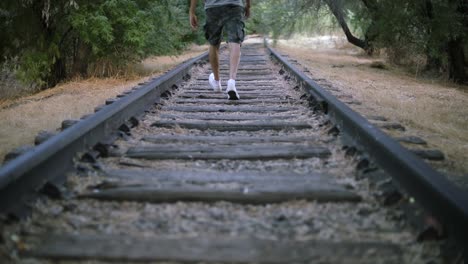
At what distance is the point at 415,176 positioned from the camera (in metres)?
1.97

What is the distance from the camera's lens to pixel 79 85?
7102mm

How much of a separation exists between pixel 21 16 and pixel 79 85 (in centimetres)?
140

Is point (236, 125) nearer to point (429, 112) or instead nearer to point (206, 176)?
point (206, 176)

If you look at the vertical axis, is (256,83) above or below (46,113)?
above

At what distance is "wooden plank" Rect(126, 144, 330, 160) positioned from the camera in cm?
280

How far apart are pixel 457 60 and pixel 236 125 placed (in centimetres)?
677

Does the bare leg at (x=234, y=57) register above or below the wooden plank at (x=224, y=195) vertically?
above

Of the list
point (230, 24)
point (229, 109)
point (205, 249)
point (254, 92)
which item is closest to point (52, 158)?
point (205, 249)

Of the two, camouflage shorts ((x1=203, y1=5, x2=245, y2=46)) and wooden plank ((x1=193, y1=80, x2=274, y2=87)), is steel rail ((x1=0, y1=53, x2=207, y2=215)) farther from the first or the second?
wooden plank ((x1=193, y1=80, x2=274, y2=87))

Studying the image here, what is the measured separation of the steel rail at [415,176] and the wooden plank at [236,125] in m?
0.46

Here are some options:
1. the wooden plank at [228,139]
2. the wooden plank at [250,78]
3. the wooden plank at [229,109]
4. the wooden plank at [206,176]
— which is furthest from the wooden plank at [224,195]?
the wooden plank at [250,78]

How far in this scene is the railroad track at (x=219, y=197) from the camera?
5.41 feet

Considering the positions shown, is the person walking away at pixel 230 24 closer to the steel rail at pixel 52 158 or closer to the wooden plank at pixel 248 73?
the steel rail at pixel 52 158

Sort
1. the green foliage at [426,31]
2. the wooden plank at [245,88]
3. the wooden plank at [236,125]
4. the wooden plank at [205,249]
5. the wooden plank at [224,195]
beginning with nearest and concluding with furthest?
the wooden plank at [205,249] < the wooden plank at [224,195] < the wooden plank at [236,125] < the wooden plank at [245,88] < the green foliage at [426,31]
